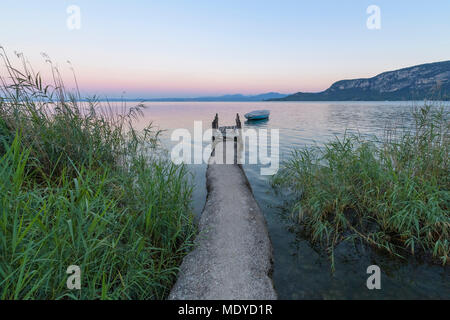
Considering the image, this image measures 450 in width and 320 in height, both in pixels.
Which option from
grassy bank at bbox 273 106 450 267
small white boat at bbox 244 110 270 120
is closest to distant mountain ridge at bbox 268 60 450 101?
small white boat at bbox 244 110 270 120

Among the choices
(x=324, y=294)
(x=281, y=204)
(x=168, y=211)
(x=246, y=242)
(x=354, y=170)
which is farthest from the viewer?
(x=281, y=204)

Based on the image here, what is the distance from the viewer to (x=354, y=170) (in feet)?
19.3

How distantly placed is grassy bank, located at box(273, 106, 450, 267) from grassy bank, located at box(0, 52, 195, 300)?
337 centimetres

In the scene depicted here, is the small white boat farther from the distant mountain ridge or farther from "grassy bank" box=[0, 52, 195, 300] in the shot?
the distant mountain ridge

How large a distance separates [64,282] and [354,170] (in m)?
6.81

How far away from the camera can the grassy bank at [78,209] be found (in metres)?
2.13

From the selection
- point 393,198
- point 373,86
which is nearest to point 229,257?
point 393,198

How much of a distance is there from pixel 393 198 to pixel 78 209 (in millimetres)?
5789

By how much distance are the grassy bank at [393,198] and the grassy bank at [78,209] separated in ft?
11.1

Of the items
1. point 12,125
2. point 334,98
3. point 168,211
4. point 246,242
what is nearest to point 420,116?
point 246,242

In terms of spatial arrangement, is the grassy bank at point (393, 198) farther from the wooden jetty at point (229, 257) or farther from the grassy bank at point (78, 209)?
the grassy bank at point (78, 209)

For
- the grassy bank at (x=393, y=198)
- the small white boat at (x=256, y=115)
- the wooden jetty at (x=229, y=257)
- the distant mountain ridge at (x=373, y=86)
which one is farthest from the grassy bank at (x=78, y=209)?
the distant mountain ridge at (x=373, y=86)

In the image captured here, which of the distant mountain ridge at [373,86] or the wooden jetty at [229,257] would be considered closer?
the wooden jetty at [229,257]
